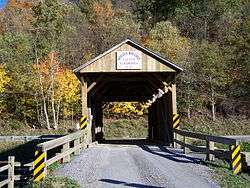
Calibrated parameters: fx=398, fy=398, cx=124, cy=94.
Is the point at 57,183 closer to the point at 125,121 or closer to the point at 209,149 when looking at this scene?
the point at 209,149

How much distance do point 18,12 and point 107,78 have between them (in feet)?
102

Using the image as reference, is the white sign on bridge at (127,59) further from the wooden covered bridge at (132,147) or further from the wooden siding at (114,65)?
the wooden siding at (114,65)

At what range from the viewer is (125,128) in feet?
120

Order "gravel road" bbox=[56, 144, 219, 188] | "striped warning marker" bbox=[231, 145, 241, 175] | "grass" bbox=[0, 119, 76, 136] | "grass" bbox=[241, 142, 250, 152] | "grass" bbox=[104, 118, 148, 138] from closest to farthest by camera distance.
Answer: "gravel road" bbox=[56, 144, 219, 188] → "striped warning marker" bbox=[231, 145, 241, 175] → "grass" bbox=[241, 142, 250, 152] → "grass" bbox=[0, 119, 76, 136] → "grass" bbox=[104, 118, 148, 138]

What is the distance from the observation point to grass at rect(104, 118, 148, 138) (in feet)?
118

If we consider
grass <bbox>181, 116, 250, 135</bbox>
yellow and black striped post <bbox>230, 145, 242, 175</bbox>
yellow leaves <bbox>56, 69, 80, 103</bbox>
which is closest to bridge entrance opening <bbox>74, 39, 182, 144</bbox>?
yellow and black striped post <bbox>230, 145, 242, 175</bbox>

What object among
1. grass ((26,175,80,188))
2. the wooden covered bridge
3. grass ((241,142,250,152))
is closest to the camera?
grass ((26,175,80,188))

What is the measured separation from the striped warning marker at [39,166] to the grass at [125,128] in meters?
25.8

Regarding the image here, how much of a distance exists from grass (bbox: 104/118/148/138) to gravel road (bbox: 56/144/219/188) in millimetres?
22096

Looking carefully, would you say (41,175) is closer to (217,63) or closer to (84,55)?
(217,63)

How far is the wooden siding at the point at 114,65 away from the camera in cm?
1786

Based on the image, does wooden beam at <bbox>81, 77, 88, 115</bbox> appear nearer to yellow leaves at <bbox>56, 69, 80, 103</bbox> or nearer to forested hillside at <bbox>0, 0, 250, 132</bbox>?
forested hillside at <bbox>0, 0, 250, 132</bbox>

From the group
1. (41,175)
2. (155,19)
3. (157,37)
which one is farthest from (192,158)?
(155,19)

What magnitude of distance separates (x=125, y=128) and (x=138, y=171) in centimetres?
2599
